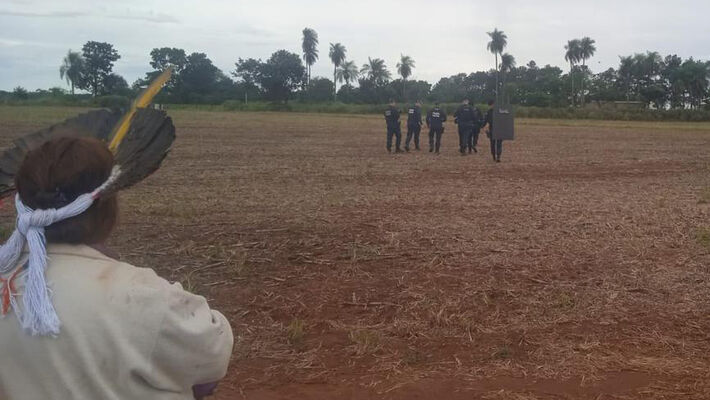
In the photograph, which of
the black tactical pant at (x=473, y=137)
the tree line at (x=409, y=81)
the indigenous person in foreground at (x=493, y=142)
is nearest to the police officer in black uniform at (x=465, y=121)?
the black tactical pant at (x=473, y=137)

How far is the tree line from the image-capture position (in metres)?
66.9

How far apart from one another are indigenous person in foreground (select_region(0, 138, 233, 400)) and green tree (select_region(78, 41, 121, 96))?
6117cm

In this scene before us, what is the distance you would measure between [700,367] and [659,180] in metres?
10.1

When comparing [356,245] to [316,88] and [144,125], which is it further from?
[316,88]

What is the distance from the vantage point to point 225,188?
12008mm

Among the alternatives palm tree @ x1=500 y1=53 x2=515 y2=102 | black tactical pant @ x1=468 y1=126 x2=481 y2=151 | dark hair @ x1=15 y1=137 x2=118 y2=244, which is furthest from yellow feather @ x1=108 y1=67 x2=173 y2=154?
palm tree @ x1=500 y1=53 x2=515 y2=102

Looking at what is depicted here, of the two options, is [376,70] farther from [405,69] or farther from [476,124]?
[476,124]

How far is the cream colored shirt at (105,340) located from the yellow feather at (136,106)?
1.48 feet

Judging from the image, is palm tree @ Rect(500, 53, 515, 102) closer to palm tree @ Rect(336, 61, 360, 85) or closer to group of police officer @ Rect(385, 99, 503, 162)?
palm tree @ Rect(336, 61, 360, 85)

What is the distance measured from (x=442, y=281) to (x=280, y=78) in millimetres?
77524

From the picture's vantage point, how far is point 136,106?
7.23 ft

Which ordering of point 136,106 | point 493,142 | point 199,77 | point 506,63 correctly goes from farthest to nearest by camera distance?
point 506,63
point 199,77
point 493,142
point 136,106

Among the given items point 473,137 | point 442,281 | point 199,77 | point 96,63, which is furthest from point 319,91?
point 442,281

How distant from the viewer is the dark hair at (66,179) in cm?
171
